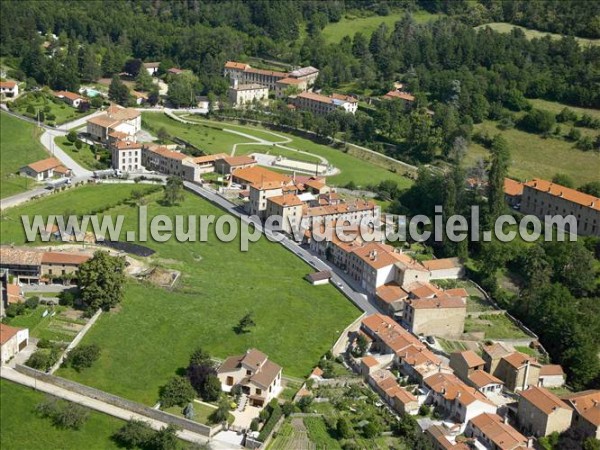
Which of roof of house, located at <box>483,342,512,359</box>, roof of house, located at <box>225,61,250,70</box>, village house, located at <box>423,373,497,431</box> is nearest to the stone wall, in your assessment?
village house, located at <box>423,373,497,431</box>

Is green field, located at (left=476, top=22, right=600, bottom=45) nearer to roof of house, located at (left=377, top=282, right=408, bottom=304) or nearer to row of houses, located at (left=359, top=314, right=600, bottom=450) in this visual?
roof of house, located at (left=377, top=282, right=408, bottom=304)

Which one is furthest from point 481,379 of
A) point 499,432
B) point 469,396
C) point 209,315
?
point 209,315

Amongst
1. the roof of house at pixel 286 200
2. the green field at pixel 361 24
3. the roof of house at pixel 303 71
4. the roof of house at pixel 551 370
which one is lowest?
the roof of house at pixel 551 370

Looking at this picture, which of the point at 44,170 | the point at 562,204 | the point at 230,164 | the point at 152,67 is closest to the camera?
the point at 562,204

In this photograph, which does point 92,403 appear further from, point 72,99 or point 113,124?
point 72,99

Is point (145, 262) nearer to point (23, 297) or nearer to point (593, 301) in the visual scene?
point (23, 297)

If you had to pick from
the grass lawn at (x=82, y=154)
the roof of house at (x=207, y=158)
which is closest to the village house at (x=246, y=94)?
the roof of house at (x=207, y=158)

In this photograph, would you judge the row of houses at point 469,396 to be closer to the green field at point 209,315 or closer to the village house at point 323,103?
the green field at point 209,315
